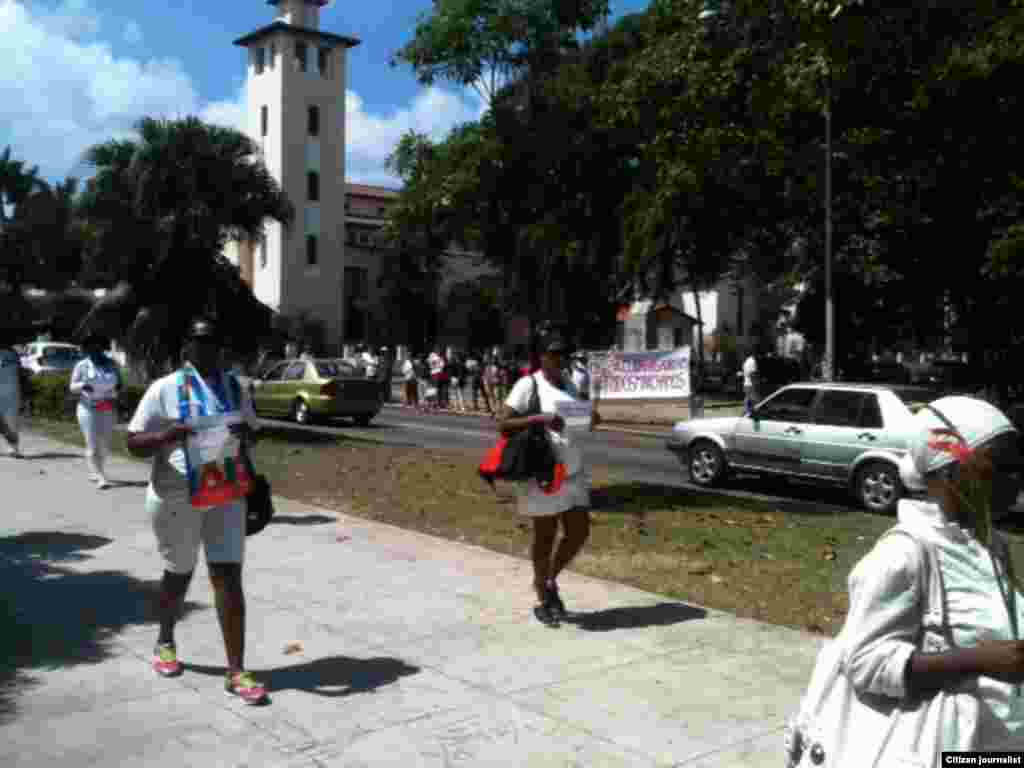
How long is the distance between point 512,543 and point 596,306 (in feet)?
94.1

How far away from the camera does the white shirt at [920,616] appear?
2314mm

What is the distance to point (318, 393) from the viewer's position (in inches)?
965

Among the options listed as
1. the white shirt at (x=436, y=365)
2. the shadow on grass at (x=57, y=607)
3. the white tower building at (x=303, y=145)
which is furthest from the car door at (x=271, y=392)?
the white tower building at (x=303, y=145)

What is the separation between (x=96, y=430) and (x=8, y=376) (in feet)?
9.74

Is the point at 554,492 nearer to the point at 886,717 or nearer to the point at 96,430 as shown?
the point at 886,717

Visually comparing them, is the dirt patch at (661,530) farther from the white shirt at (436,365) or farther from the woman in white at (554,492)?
the white shirt at (436,365)

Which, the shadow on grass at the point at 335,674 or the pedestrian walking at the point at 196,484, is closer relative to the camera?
the pedestrian walking at the point at 196,484

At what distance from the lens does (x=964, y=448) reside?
2387mm

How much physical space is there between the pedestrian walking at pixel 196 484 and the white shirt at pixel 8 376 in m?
9.59

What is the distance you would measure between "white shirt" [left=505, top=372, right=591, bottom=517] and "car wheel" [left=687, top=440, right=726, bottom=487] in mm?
8169

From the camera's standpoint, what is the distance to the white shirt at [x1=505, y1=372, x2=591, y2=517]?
20.9ft

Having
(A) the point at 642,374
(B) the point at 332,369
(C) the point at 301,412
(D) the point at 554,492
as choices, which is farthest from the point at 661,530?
(B) the point at 332,369

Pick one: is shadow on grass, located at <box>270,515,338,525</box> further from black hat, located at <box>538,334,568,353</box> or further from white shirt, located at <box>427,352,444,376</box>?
white shirt, located at <box>427,352,444,376</box>

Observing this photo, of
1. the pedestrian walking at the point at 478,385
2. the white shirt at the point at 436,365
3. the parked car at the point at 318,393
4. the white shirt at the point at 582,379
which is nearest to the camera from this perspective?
the white shirt at the point at 582,379
